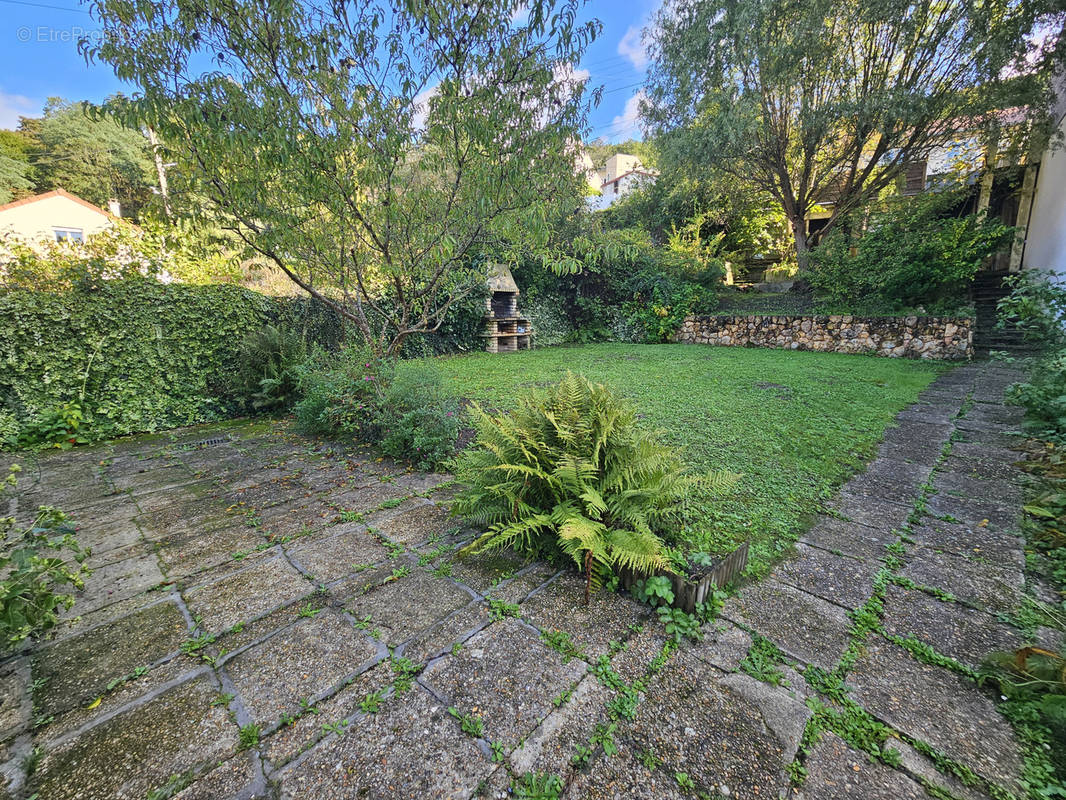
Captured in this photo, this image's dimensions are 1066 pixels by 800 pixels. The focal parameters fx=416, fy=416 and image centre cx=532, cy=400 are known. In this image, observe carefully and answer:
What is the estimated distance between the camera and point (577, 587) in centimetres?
182

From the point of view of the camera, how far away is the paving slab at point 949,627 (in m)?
1.46

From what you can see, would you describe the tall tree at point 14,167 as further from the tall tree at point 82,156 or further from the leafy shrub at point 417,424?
the leafy shrub at point 417,424

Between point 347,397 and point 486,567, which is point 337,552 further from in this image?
point 347,397

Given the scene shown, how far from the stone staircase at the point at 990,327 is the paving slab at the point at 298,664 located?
950 centimetres

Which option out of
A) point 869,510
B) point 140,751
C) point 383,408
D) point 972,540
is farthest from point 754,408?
point 140,751

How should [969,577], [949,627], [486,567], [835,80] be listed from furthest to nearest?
1. [835,80]
2. [486,567]
3. [969,577]
4. [949,627]

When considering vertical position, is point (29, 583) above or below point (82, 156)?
below

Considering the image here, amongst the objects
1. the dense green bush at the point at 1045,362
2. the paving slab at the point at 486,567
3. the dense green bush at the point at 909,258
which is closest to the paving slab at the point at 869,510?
the dense green bush at the point at 1045,362

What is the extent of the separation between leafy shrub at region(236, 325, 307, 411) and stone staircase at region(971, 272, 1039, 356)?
10.1m

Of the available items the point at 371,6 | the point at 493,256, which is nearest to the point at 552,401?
the point at 493,256

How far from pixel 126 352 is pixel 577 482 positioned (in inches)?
197

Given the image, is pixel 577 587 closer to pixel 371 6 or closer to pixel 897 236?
pixel 371 6

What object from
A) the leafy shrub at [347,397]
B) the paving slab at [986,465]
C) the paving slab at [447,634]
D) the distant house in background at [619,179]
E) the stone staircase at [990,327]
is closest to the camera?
the paving slab at [447,634]

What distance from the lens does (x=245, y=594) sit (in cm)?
178
